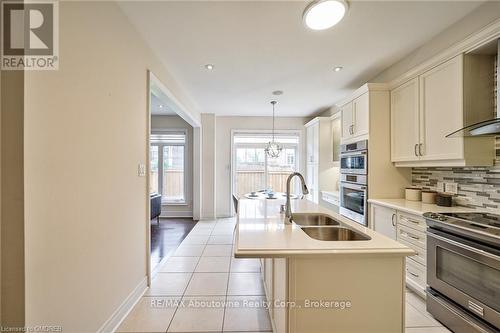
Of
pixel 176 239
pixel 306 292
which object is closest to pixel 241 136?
pixel 176 239

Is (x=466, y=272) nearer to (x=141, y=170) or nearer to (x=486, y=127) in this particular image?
(x=486, y=127)

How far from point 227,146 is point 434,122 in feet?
14.6

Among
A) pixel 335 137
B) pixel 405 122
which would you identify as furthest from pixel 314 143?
pixel 405 122

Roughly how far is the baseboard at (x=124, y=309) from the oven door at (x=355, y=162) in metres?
2.91

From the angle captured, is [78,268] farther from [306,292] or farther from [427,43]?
[427,43]

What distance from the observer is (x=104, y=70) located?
65.5 inches

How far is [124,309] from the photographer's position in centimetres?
196

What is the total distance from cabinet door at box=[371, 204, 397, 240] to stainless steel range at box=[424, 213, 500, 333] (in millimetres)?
488

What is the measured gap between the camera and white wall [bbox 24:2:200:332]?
3.74 feet

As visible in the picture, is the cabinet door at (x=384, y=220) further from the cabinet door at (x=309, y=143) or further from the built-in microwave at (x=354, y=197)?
the cabinet door at (x=309, y=143)

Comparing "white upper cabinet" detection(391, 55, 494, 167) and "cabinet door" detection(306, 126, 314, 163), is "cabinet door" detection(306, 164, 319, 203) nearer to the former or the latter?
"cabinet door" detection(306, 126, 314, 163)

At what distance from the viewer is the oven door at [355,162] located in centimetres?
300

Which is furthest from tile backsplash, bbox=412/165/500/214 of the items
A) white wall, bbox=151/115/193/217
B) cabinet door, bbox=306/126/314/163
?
white wall, bbox=151/115/193/217

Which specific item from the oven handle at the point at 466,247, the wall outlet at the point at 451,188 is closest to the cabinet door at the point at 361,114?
the wall outlet at the point at 451,188
